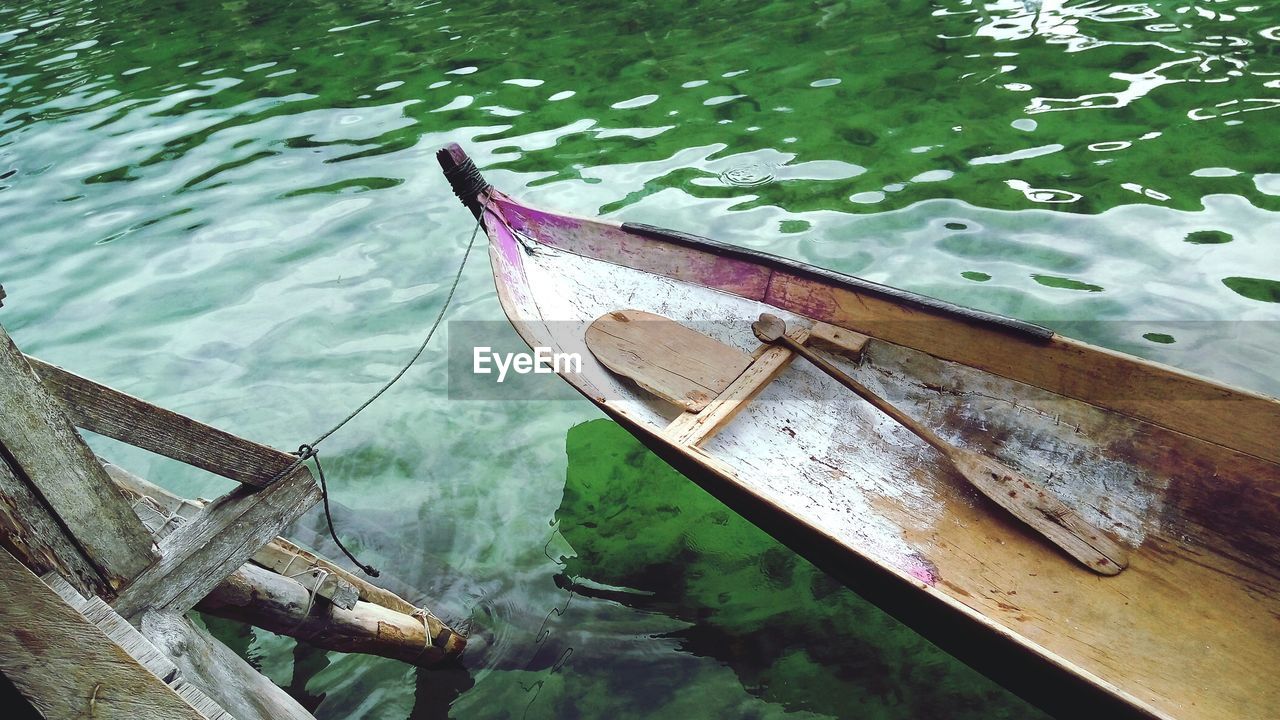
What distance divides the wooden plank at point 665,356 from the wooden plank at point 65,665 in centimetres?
259

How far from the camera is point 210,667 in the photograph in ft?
7.51

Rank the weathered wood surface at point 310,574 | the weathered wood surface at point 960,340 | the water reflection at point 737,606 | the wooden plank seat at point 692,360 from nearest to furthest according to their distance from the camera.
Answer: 1. the weathered wood surface at point 310,574
2. the weathered wood surface at point 960,340
3. the water reflection at point 737,606
4. the wooden plank seat at point 692,360

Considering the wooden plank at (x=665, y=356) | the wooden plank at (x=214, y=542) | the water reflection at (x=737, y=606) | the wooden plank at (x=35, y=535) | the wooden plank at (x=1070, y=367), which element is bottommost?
the water reflection at (x=737, y=606)

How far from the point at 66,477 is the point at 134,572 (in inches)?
14.5

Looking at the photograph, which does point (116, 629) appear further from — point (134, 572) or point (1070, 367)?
point (1070, 367)

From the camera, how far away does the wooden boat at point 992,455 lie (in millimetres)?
2754

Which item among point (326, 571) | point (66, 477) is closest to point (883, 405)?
point (326, 571)

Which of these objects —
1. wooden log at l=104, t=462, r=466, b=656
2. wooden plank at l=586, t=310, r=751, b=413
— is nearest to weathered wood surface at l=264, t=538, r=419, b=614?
wooden log at l=104, t=462, r=466, b=656

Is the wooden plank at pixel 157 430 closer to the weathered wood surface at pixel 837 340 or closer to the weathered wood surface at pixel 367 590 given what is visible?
the weathered wood surface at pixel 367 590

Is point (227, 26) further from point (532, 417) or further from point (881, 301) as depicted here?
point (881, 301)

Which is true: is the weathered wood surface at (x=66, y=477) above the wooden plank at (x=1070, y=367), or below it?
above

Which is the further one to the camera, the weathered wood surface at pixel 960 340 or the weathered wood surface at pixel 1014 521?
the weathered wood surface at pixel 960 340

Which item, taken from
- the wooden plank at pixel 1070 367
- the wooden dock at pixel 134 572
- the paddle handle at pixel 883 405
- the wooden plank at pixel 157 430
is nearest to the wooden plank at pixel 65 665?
the wooden dock at pixel 134 572

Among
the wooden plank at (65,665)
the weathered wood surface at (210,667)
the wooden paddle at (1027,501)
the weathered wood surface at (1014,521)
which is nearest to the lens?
the wooden plank at (65,665)
